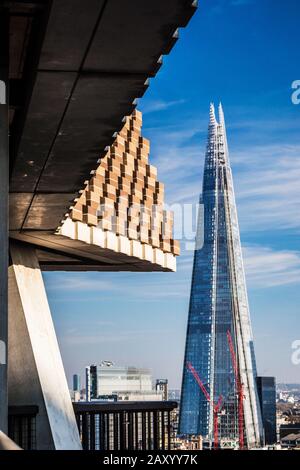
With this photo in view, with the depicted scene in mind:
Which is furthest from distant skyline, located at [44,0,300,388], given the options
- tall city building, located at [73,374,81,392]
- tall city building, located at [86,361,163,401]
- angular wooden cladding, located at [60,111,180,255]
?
angular wooden cladding, located at [60,111,180,255]

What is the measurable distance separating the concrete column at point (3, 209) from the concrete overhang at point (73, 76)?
142 mm

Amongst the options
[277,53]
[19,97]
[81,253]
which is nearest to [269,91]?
[277,53]

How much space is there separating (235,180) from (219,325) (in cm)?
1507

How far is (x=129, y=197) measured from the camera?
17.8 meters

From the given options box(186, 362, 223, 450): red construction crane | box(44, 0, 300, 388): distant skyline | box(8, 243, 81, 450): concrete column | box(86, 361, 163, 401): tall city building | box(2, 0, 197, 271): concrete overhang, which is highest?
box(44, 0, 300, 388): distant skyline

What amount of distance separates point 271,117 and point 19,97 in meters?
95.8

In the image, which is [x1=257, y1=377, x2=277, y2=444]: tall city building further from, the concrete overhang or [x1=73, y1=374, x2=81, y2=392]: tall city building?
the concrete overhang

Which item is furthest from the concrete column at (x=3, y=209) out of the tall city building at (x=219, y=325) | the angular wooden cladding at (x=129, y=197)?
the tall city building at (x=219, y=325)

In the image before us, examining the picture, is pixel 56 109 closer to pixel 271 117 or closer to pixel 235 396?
pixel 271 117

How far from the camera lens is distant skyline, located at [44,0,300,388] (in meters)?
68.9

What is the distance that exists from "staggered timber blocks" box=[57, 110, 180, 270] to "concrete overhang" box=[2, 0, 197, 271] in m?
3.51

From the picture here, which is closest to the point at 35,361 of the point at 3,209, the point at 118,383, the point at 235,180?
Answer: the point at 3,209

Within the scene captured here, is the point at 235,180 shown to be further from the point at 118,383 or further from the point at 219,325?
the point at 118,383

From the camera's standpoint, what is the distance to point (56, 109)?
8680 millimetres
